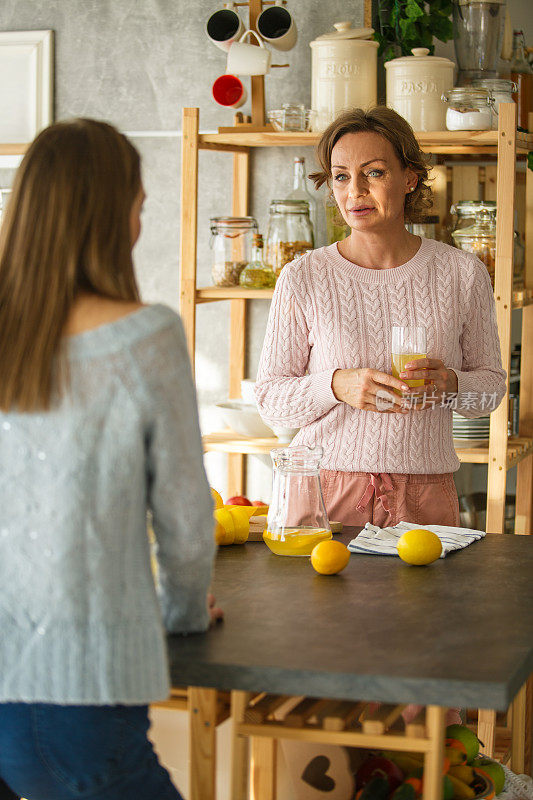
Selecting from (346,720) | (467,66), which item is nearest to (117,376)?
(346,720)

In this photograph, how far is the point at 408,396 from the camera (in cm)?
223

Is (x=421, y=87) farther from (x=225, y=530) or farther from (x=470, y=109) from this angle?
(x=225, y=530)

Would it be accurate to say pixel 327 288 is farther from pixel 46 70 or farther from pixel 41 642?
pixel 46 70

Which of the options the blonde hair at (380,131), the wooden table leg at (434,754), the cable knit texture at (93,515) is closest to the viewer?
the cable knit texture at (93,515)

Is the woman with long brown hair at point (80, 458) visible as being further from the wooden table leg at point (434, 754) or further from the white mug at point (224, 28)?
the white mug at point (224, 28)

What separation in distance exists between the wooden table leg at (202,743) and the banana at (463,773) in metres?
0.49

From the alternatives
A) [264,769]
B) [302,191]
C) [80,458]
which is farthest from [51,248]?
[302,191]

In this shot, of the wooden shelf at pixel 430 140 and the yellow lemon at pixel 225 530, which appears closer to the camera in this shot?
the yellow lemon at pixel 225 530

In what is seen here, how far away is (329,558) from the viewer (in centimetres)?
177

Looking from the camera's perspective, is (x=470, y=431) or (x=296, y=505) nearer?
(x=296, y=505)

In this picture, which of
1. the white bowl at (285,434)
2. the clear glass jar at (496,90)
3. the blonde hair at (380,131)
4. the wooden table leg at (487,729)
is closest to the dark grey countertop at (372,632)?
the blonde hair at (380,131)

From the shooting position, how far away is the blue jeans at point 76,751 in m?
1.28

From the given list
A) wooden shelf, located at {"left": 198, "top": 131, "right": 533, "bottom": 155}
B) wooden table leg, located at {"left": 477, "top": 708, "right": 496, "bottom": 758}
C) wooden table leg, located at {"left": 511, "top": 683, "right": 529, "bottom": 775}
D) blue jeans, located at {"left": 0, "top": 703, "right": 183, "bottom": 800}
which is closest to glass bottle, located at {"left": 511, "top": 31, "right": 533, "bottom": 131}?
wooden shelf, located at {"left": 198, "top": 131, "right": 533, "bottom": 155}

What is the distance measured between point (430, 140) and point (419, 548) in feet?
5.74
